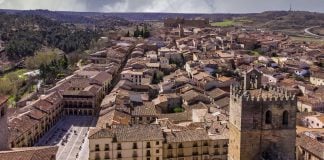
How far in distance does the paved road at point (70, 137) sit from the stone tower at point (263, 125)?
2417cm

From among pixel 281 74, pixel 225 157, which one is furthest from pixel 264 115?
pixel 281 74

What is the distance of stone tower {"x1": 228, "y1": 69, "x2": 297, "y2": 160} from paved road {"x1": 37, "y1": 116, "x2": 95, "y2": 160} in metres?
24.2

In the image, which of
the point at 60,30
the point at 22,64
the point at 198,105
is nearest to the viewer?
the point at 198,105

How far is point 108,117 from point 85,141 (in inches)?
162

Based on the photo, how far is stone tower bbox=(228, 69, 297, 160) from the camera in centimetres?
2584

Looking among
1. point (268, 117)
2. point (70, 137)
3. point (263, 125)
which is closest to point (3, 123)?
point (263, 125)

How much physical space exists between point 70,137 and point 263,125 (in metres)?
33.7

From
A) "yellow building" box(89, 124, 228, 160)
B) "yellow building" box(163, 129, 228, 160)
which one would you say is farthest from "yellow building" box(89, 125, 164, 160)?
"yellow building" box(163, 129, 228, 160)

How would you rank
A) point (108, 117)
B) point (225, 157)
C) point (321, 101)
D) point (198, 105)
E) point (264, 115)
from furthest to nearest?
point (321, 101), point (198, 105), point (108, 117), point (225, 157), point (264, 115)

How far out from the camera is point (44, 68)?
284 feet

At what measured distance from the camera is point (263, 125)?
26141 mm

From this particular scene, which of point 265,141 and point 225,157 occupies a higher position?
point 265,141

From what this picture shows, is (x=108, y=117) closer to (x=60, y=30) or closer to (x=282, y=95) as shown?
(x=282, y=95)

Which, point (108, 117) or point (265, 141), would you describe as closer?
point (265, 141)
